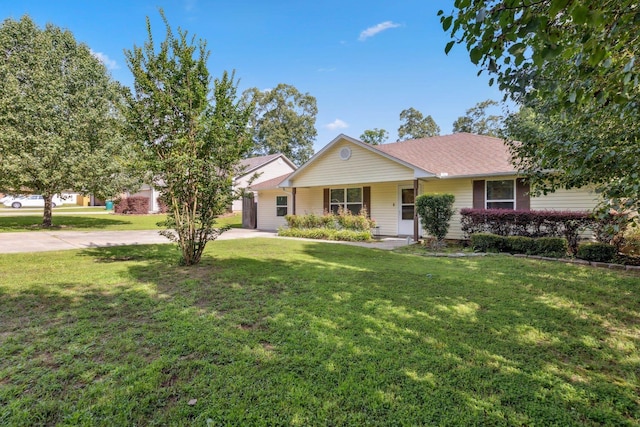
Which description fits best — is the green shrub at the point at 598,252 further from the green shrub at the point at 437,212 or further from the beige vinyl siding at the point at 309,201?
the beige vinyl siding at the point at 309,201

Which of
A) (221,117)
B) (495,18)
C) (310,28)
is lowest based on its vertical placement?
(495,18)

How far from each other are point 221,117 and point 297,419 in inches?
221

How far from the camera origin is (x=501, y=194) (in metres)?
11.4

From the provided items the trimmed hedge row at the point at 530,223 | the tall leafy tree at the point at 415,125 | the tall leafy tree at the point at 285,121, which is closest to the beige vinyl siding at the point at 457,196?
the trimmed hedge row at the point at 530,223

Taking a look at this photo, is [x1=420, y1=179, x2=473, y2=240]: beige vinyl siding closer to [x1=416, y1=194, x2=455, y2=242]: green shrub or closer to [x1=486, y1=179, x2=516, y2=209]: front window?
[x1=486, y1=179, x2=516, y2=209]: front window

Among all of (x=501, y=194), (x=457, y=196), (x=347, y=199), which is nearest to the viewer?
(x=501, y=194)

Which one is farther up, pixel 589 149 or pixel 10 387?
pixel 589 149

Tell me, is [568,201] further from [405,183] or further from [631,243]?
[405,183]

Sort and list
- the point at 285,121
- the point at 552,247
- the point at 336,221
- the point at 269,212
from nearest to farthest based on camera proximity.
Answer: the point at 552,247, the point at 336,221, the point at 269,212, the point at 285,121

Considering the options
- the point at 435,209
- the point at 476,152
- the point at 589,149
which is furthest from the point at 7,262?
the point at 476,152

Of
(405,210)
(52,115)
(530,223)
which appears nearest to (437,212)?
(530,223)

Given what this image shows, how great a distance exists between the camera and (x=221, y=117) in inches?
246

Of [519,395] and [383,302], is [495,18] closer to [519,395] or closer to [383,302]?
[519,395]

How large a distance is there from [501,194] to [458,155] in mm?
3095
